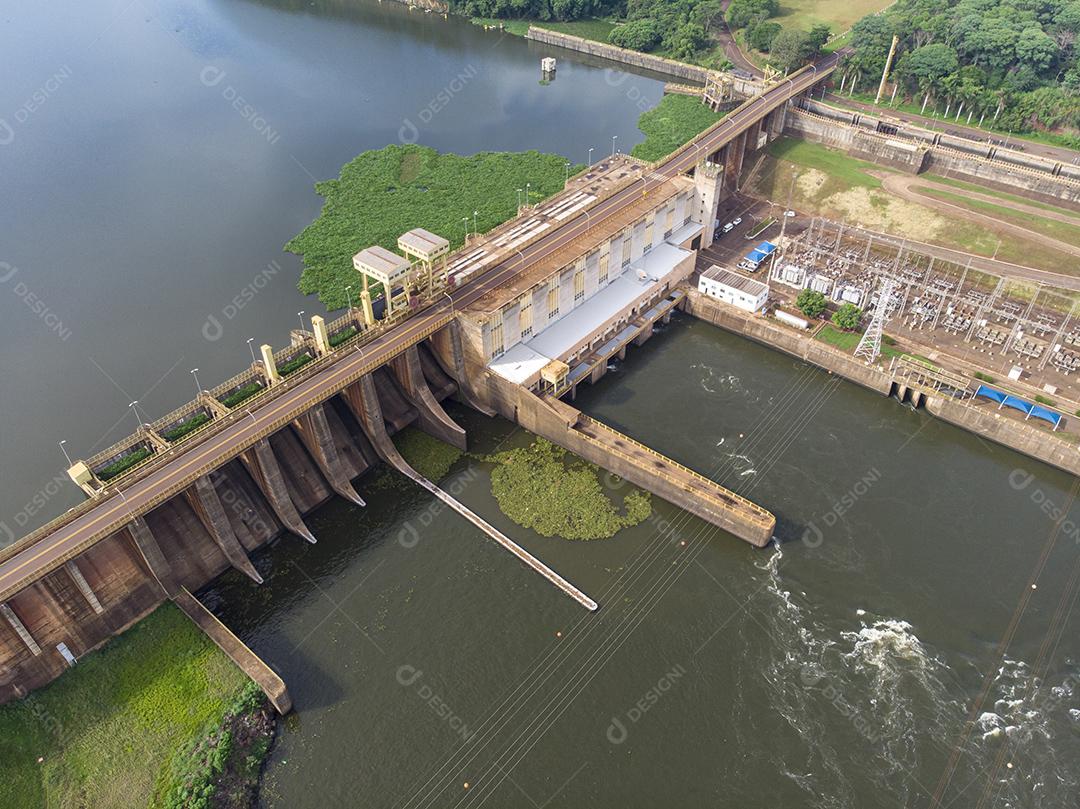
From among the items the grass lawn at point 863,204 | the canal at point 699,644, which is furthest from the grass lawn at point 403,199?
the canal at point 699,644

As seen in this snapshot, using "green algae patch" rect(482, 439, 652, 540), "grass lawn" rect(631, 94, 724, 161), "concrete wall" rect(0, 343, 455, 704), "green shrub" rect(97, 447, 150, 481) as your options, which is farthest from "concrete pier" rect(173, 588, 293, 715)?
"grass lawn" rect(631, 94, 724, 161)

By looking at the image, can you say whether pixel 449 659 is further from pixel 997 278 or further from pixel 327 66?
pixel 327 66

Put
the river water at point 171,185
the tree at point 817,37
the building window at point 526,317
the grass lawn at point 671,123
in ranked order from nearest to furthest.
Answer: the building window at point 526,317 → the river water at point 171,185 → the grass lawn at point 671,123 → the tree at point 817,37

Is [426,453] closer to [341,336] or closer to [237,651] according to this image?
[341,336]

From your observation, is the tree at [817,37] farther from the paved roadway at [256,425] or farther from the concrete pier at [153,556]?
the concrete pier at [153,556]

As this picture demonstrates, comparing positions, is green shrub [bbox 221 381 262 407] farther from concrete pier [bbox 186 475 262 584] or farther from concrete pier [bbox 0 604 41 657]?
concrete pier [bbox 0 604 41 657]

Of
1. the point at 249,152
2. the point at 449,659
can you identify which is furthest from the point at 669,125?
the point at 449,659

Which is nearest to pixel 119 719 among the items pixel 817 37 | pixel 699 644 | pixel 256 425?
pixel 256 425

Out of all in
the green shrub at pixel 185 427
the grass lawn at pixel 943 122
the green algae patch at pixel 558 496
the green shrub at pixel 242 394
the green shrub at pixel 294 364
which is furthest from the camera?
the grass lawn at pixel 943 122
